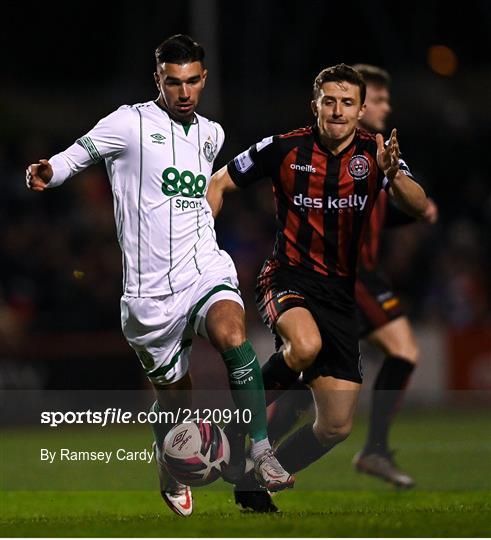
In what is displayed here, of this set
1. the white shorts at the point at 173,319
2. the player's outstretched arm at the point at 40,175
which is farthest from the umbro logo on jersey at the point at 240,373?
the player's outstretched arm at the point at 40,175

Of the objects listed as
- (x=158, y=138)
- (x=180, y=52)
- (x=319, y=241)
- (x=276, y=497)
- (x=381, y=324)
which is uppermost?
(x=180, y=52)

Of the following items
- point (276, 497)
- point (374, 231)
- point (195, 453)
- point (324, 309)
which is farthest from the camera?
point (374, 231)

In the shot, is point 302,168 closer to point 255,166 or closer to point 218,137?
point 255,166

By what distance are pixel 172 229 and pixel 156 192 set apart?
219 mm

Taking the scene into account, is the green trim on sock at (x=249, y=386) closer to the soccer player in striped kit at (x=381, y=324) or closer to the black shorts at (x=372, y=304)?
the soccer player in striped kit at (x=381, y=324)

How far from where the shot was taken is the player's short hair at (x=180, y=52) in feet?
23.3

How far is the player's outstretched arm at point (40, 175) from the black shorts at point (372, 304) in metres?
3.36

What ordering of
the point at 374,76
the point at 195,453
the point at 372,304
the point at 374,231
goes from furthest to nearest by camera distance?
the point at 372,304 → the point at 374,231 → the point at 374,76 → the point at 195,453

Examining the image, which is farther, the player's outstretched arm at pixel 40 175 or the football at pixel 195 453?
the football at pixel 195 453

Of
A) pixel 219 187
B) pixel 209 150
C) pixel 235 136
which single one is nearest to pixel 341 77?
pixel 209 150

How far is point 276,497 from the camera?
8.55 meters

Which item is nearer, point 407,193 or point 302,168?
point 407,193

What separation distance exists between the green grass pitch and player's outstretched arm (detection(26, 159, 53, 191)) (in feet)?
5.70

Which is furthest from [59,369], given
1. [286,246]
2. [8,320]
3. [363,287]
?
[286,246]
